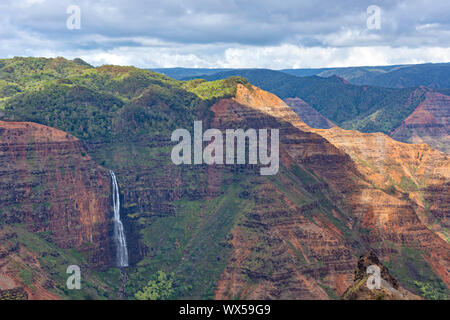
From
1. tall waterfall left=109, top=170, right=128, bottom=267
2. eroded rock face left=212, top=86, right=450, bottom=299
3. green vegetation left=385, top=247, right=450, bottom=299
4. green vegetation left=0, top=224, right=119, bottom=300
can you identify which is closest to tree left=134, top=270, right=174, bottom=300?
green vegetation left=0, top=224, right=119, bottom=300

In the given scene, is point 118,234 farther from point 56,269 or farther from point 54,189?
point 56,269

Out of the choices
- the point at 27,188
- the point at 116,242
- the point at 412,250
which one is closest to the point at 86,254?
the point at 116,242

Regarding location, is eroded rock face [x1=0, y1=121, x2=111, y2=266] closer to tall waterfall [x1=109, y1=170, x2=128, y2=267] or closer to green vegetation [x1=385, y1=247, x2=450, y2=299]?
tall waterfall [x1=109, y1=170, x2=128, y2=267]

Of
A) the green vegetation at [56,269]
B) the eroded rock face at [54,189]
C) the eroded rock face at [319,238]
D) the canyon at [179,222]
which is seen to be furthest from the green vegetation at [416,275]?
the eroded rock face at [54,189]

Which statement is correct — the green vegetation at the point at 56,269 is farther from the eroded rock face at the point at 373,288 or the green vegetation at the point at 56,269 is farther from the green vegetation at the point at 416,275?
the green vegetation at the point at 416,275

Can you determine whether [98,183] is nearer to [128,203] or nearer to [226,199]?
[128,203]

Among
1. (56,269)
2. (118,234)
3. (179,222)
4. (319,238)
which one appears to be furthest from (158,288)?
(319,238)

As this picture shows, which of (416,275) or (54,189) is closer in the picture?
(54,189)
